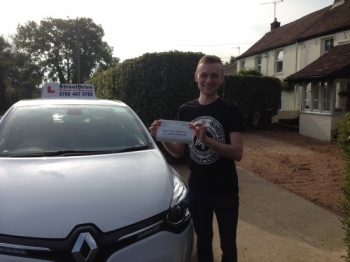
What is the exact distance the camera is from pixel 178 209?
7.42ft

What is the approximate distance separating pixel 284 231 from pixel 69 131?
277cm

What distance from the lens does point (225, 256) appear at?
241 cm

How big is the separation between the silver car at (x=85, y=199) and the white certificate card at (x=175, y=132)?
288 mm

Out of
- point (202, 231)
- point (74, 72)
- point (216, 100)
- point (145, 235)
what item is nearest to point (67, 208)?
point (145, 235)

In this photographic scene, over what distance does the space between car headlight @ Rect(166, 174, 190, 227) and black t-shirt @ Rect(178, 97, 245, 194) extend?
12 centimetres

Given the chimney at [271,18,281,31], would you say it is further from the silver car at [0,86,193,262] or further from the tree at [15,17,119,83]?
the tree at [15,17,119,83]

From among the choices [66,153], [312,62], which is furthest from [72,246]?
[312,62]

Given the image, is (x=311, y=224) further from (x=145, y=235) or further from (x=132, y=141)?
(x=145, y=235)

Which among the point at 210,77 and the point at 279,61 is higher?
the point at 279,61

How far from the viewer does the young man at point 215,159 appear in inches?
90.8

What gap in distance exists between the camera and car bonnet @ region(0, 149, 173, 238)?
6.07 feet

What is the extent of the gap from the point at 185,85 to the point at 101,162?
4.82 m

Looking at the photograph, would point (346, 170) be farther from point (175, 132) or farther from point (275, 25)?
point (275, 25)

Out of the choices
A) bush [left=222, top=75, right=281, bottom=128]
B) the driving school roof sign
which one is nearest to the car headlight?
the driving school roof sign
